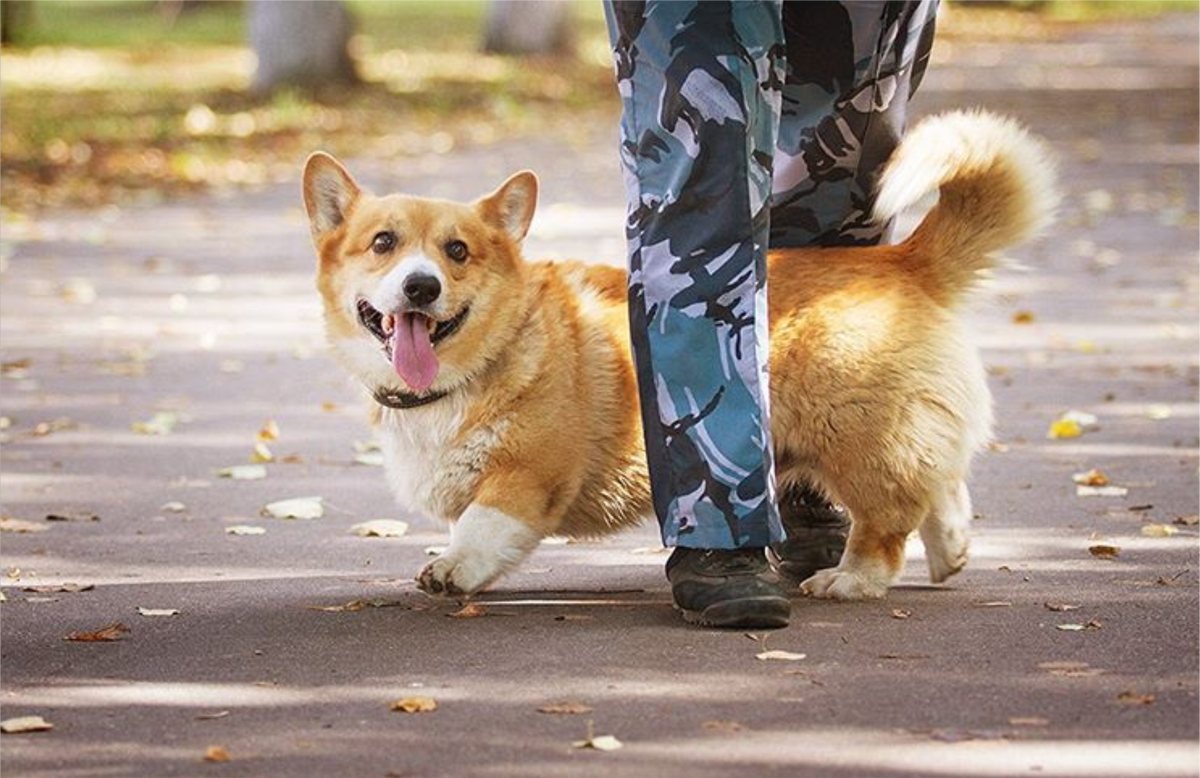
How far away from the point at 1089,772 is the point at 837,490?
5.05 ft

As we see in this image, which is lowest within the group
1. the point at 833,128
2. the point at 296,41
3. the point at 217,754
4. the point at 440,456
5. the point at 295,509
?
Result: the point at 296,41

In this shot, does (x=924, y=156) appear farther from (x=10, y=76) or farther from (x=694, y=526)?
(x=10, y=76)

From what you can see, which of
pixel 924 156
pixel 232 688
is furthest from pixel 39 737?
pixel 924 156

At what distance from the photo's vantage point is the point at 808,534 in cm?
534

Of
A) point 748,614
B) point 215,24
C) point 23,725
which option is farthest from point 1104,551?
point 215,24

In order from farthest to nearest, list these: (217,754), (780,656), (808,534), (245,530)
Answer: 1. (245,530)
2. (808,534)
3. (780,656)
4. (217,754)

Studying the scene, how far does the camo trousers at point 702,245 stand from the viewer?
457 cm

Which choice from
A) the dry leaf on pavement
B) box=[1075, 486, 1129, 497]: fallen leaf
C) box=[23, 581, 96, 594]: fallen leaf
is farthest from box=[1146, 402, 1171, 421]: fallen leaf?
box=[23, 581, 96, 594]: fallen leaf

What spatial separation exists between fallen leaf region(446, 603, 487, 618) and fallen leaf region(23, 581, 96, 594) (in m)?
0.91

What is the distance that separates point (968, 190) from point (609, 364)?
88 centimetres

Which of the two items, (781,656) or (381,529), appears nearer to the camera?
(781,656)

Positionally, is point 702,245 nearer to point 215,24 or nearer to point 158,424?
point 158,424

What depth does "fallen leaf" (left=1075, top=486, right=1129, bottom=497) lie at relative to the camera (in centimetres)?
635

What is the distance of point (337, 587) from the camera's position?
523 cm
